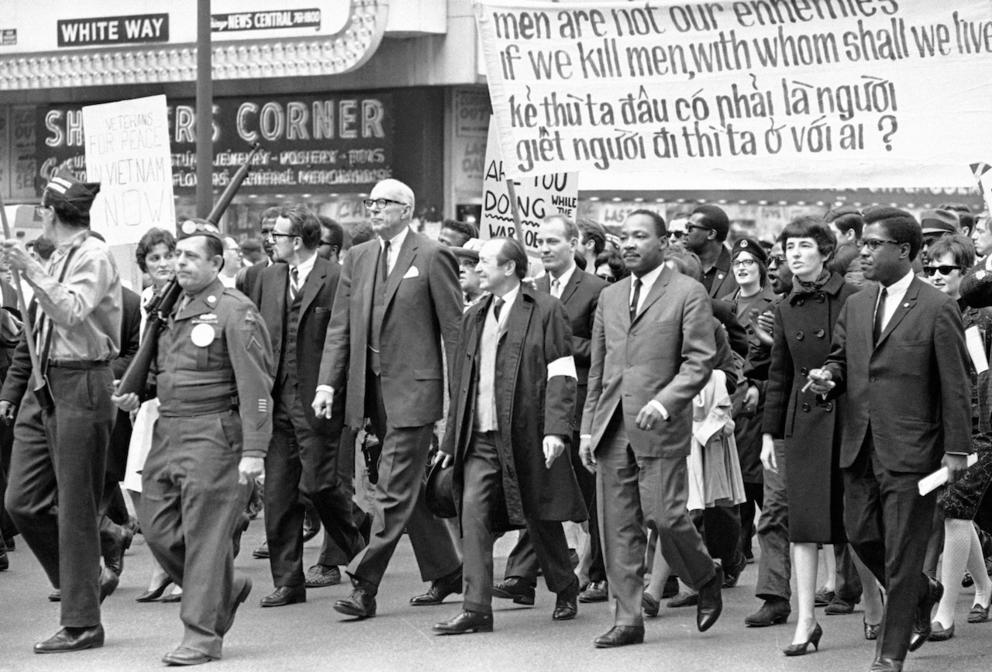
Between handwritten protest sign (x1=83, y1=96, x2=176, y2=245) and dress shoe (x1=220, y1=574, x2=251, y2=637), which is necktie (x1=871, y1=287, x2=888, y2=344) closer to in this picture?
dress shoe (x1=220, y1=574, x2=251, y2=637)

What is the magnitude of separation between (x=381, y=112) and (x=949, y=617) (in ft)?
55.9

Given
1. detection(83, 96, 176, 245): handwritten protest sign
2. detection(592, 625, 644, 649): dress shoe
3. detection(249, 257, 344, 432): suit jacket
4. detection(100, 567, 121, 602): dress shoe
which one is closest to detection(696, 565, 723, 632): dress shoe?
detection(592, 625, 644, 649): dress shoe

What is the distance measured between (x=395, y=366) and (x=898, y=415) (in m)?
3.00

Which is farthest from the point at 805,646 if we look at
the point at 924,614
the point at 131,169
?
the point at 131,169

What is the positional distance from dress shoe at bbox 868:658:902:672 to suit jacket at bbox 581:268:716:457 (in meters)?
1.43

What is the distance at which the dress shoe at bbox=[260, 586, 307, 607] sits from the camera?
34.7 ft

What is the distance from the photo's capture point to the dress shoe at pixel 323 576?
37.2 feet

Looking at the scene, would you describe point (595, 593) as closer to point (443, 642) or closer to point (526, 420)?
point (526, 420)

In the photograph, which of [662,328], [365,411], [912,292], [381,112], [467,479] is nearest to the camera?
[912,292]

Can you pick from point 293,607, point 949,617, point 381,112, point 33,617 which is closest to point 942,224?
point 949,617

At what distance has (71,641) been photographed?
363 inches

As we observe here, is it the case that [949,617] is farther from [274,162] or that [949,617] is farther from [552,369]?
[274,162]

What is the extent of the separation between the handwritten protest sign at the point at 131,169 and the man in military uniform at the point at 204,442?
546 centimetres

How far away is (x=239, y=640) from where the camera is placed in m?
9.51
